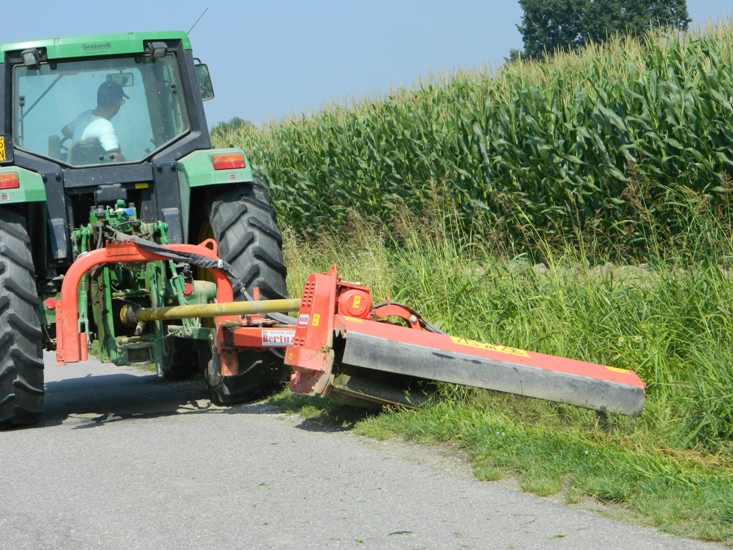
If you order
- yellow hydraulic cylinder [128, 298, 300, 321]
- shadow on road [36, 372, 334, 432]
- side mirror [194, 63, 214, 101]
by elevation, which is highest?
side mirror [194, 63, 214, 101]

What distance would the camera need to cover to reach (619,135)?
371 inches

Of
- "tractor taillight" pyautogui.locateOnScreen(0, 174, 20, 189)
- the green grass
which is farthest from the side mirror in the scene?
the green grass

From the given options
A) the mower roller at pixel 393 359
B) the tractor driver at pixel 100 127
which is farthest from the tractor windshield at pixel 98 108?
the mower roller at pixel 393 359

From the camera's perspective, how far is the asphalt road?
400cm

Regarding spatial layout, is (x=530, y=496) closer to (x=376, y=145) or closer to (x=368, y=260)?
(x=368, y=260)

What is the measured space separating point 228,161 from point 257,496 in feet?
11.0

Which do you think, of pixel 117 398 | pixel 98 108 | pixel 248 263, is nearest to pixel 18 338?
pixel 248 263

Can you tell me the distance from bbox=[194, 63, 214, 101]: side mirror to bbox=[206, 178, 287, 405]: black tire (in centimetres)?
103

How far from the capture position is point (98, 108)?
7.82 m

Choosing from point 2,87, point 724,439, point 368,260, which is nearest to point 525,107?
point 368,260

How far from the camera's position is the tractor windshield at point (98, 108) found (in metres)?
7.64

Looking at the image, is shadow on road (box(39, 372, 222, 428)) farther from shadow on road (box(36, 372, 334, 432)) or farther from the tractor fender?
the tractor fender

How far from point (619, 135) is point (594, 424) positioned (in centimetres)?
448

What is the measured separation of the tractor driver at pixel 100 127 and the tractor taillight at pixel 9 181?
86cm
